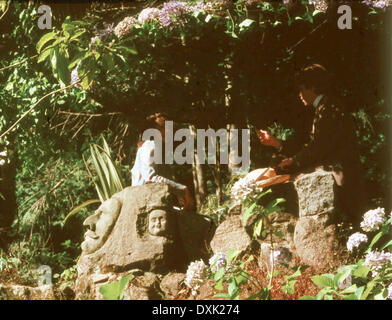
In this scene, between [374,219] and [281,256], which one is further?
[281,256]

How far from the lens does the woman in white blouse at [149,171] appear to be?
5.32 meters

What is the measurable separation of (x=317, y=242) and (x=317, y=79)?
1458mm

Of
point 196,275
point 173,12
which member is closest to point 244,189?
point 196,275

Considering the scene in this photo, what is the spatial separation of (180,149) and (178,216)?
2.48ft

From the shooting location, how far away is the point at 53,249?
5969mm

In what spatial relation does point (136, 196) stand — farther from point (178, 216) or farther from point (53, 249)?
point (53, 249)

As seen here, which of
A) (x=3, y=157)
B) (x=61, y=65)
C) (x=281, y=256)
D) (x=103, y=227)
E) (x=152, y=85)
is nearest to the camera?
(x=61, y=65)

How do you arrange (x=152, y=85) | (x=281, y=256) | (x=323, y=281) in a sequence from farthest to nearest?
(x=152, y=85) < (x=281, y=256) < (x=323, y=281)

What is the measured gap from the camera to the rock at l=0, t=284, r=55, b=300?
4.85m

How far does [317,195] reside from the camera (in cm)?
486

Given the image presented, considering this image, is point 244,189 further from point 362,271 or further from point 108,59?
point 108,59

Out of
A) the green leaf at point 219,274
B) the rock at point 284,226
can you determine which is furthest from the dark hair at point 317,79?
the green leaf at point 219,274

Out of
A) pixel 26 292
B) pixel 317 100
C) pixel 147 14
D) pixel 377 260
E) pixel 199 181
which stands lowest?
pixel 26 292
